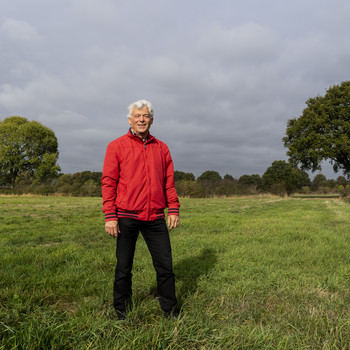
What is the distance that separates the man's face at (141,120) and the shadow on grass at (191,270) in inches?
83.2

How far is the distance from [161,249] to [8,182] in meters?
40.7

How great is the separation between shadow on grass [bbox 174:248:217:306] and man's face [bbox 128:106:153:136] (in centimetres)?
211

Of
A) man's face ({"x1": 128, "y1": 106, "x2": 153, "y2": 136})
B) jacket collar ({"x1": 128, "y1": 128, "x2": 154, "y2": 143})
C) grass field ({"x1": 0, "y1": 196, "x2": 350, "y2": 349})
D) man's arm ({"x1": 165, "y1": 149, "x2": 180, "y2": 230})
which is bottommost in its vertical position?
grass field ({"x1": 0, "y1": 196, "x2": 350, "y2": 349})

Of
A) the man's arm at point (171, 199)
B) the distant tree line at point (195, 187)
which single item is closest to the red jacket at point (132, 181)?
the man's arm at point (171, 199)

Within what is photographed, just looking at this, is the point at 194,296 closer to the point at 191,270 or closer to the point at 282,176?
the point at 191,270

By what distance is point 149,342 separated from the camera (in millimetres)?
1982

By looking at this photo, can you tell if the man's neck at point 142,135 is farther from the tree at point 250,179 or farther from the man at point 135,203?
the tree at point 250,179

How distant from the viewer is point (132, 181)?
106 inches

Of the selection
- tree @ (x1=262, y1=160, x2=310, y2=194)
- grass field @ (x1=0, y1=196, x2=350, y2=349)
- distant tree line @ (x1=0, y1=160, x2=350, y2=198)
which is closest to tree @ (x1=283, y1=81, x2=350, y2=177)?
distant tree line @ (x1=0, y1=160, x2=350, y2=198)

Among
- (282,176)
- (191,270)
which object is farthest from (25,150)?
(282,176)

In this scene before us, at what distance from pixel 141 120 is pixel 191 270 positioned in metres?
2.72

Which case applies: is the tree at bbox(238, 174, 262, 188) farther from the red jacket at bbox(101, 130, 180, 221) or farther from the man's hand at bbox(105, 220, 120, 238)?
the man's hand at bbox(105, 220, 120, 238)

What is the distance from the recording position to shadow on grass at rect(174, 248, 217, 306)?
3481 millimetres

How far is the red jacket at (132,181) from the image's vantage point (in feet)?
8.75
